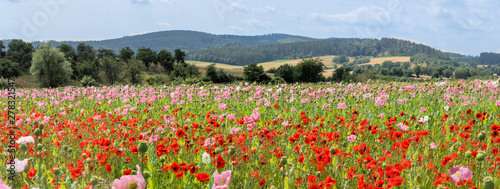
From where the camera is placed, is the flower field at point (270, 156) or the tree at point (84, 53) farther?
the tree at point (84, 53)

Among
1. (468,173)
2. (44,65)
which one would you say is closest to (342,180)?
(468,173)

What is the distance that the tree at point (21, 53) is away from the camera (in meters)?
79.8

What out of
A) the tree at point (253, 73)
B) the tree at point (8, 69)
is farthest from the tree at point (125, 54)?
the tree at point (253, 73)

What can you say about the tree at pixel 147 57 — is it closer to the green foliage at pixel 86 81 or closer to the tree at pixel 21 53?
the tree at pixel 21 53

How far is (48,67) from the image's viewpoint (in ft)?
149

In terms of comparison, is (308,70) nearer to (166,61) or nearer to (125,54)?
(166,61)

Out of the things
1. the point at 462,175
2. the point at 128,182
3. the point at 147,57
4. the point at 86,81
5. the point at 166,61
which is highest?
the point at 147,57

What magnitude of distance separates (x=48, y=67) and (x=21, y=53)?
156ft

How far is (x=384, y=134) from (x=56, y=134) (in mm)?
6098

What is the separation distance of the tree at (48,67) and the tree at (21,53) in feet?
141

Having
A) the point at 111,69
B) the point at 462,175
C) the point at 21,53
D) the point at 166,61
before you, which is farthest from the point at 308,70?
the point at 21,53

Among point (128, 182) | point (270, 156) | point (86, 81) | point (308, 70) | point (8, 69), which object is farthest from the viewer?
point (308, 70)

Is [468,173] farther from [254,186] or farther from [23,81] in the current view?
[23,81]

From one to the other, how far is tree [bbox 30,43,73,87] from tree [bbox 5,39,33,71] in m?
42.9
